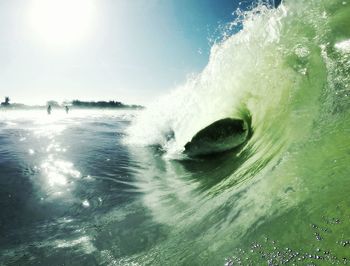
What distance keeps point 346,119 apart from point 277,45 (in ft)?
8.67

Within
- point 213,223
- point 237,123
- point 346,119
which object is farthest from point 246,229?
point 237,123

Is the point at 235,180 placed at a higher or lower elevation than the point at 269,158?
lower

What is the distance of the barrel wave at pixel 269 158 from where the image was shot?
87.4 inches

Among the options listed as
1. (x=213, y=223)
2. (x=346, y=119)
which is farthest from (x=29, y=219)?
(x=346, y=119)

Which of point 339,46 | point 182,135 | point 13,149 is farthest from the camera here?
point 13,149

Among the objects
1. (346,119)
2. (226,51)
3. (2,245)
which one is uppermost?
(226,51)

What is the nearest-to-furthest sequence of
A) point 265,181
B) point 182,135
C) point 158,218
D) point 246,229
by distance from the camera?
1. point 246,229
2. point 265,181
3. point 158,218
4. point 182,135

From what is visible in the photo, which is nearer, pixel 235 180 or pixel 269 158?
pixel 269 158

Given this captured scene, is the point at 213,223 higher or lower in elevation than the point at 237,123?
lower

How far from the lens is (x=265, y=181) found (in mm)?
3033

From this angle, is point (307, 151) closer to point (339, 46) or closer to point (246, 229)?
point (246, 229)

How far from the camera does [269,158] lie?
146 inches

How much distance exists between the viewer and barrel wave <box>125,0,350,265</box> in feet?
7.28

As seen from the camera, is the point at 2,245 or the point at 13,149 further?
the point at 13,149
